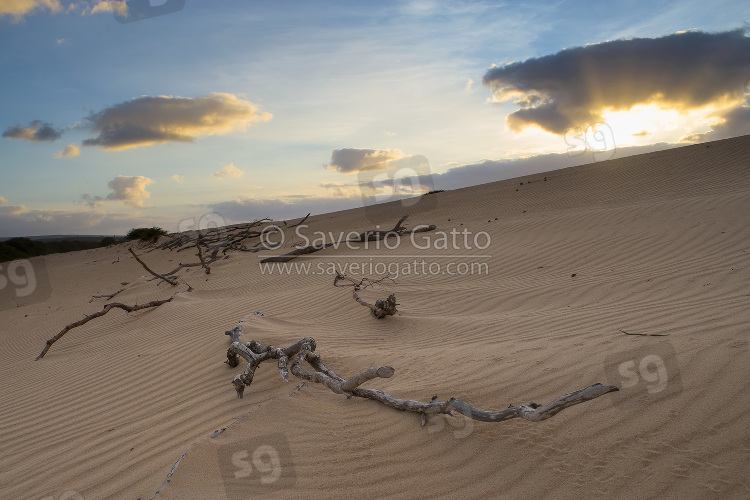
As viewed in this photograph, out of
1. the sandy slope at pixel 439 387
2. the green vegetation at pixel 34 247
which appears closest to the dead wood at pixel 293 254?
the sandy slope at pixel 439 387

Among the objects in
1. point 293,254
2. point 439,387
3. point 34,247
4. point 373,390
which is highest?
point 34,247

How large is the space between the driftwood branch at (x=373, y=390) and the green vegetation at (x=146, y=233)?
2373 cm

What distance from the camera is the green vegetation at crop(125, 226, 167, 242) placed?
25344 millimetres

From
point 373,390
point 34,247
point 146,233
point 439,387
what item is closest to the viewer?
point 373,390

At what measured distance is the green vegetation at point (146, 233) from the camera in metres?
→ 25.3

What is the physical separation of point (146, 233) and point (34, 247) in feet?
38.7

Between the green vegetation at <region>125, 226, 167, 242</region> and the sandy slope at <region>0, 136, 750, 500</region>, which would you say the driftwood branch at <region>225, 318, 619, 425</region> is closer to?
the sandy slope at <region>0, 136, 750, 500</region>

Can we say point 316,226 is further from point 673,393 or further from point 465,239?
point 673,393

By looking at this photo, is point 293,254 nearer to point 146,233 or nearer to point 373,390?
point 373,390

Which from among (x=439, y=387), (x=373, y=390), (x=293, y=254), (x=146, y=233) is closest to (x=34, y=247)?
(x=146, y=233)

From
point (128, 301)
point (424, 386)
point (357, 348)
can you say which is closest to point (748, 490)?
point (424, 386)

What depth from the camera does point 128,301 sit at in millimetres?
9859

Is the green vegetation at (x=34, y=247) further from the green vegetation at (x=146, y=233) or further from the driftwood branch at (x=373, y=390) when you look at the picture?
the driftwood branch at (x=373, y=390)

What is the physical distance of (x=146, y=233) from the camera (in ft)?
84.5
